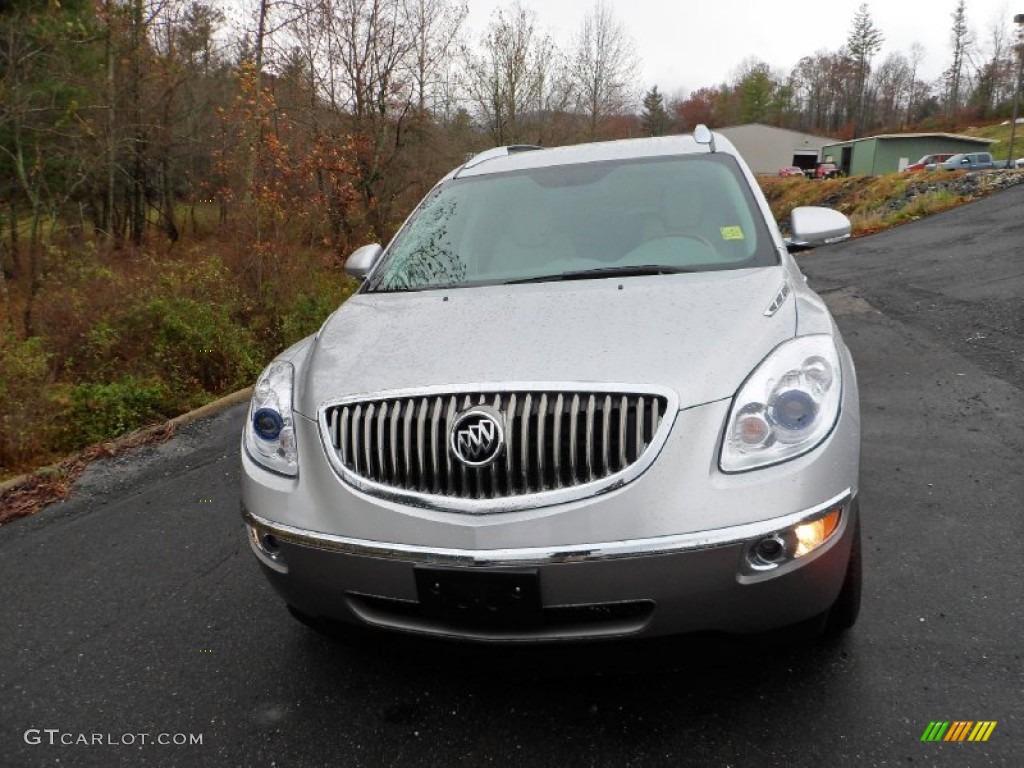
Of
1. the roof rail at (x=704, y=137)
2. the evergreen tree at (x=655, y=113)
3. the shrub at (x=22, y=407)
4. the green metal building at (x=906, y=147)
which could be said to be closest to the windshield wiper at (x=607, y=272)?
the roof rail at (x=704, y=137)

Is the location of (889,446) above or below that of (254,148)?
below

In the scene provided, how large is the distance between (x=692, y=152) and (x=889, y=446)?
2165 mm

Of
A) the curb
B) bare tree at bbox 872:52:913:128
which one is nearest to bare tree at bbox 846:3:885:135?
bare tree at bbox 872:52:913:128

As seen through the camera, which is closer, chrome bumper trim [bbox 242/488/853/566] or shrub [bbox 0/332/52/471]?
chrome bumper trim [bbox 242/488/853/566]

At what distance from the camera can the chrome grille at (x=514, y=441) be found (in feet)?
6.03

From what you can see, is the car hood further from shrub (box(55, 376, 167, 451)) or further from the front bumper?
shrub (box(55, 376, 167, 451))

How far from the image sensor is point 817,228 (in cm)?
332

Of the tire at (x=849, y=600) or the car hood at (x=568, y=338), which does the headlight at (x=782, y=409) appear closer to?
the car hood at (x=568, y=338)

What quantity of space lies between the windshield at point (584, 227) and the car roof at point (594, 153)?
8cm

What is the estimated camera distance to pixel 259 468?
87.7 inches

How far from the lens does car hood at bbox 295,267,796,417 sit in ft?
6.42

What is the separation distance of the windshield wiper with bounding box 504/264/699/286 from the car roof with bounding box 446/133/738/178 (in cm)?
93

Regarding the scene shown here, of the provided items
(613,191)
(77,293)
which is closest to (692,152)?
(613,191)

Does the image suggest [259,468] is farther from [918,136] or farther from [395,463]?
[918,136]
